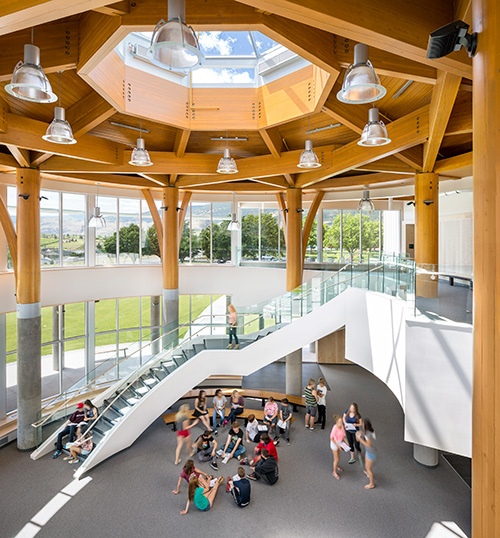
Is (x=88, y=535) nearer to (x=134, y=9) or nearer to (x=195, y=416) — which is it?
(x=195, y=416)

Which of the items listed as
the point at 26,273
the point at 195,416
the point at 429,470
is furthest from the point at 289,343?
the point at 26,273

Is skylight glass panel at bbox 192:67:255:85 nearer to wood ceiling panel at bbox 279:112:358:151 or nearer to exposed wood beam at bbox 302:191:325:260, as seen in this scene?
wood ceiling panel at bbox 279:112:358:151

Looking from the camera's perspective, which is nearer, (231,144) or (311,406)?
(311,406)

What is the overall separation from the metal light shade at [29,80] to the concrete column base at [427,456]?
10644 mm

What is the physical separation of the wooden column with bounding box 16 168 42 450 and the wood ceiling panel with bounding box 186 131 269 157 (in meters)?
4.87

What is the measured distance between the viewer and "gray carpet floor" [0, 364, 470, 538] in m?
7.20

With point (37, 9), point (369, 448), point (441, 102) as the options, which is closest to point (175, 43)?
point (37, 9)

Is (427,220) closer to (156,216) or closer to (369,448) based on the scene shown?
(369,448)

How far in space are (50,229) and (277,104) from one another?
12779mm

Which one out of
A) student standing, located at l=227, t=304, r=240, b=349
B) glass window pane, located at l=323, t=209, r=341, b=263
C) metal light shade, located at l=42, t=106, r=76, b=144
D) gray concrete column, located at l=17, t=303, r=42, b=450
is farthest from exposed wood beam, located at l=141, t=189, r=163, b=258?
glass window pane, located at l=323, t=209, r=341, b=263

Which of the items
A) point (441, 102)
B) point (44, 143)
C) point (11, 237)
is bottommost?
point (11, 237)

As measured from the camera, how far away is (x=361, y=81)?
392 cm

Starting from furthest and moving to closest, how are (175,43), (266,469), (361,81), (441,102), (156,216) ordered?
(156,216)
(266,469)
(441,102)
(361,81)
(175,43)

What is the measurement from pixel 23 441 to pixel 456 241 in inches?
725
